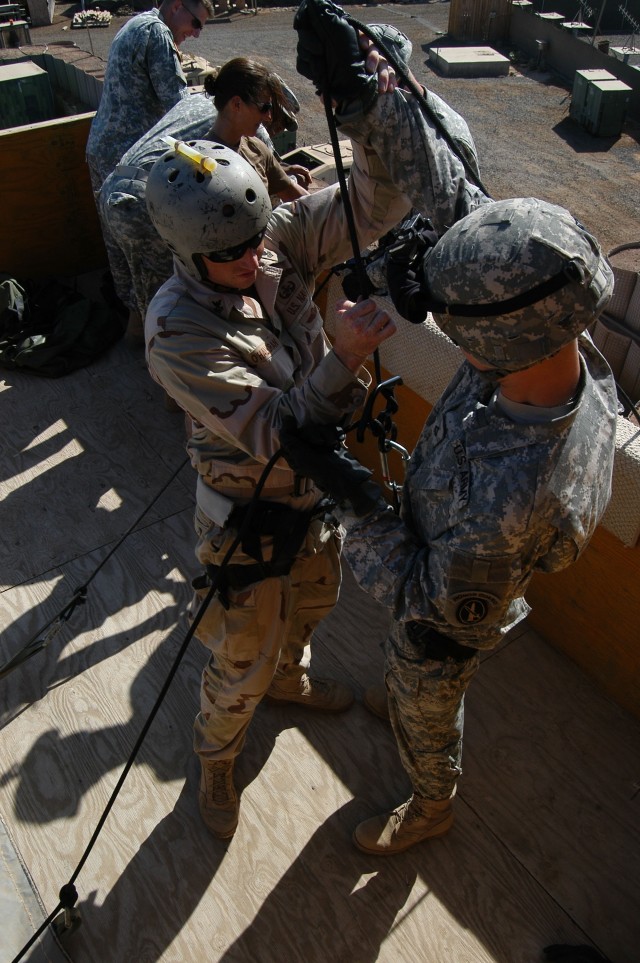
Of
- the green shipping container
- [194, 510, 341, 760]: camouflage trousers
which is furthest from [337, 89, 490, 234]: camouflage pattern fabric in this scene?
the green shipping container

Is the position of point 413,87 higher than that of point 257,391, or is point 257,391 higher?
point 413,87

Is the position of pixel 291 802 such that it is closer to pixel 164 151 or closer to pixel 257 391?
pixel 257 391

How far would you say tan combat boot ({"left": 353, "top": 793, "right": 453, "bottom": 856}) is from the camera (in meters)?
2.82

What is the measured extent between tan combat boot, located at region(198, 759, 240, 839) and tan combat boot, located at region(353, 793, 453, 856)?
17.9 inches

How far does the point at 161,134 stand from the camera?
4.58 meters

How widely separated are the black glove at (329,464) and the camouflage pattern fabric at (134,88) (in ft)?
12.7

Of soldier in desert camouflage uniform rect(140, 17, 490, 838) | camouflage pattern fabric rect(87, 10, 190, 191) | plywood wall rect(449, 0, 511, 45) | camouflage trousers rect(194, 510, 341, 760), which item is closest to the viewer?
soldier in desert camouflage uniform rect(140, 17, 490, 838)

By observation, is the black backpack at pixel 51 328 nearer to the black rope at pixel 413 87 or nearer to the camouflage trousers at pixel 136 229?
the camouflage trousers at pixel 136 229

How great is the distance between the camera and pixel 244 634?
2707mm

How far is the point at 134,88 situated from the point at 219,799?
4.41m

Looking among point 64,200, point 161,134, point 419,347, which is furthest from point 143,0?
point 419,347

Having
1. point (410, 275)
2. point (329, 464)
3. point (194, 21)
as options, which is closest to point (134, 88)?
point (194, 21)

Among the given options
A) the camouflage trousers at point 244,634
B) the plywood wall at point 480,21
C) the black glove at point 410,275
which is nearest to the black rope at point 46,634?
the camouflage trousers at point 244,634

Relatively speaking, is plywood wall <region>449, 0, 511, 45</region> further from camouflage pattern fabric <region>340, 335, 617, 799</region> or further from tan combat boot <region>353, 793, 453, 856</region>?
tan combat boot <region>353, 793, 453, 856</region>
